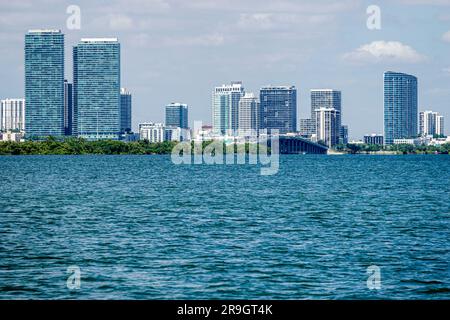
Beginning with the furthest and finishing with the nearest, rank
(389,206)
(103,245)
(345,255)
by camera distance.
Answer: (389,206) < (103,245) < (345,255)

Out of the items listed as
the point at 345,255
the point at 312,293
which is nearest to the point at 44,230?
the point at 345,255

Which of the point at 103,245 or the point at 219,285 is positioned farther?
the point at 103,245

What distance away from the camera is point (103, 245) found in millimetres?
33938

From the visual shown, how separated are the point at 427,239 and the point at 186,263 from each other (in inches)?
472

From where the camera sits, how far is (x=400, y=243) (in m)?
34.4

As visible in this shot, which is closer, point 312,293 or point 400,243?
point 312,293

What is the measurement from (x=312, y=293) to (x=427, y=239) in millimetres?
13432

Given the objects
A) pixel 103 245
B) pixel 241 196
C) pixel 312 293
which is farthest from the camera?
pixel 241 196

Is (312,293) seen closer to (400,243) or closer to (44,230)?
(400,243)

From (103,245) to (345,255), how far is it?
9.66 m
